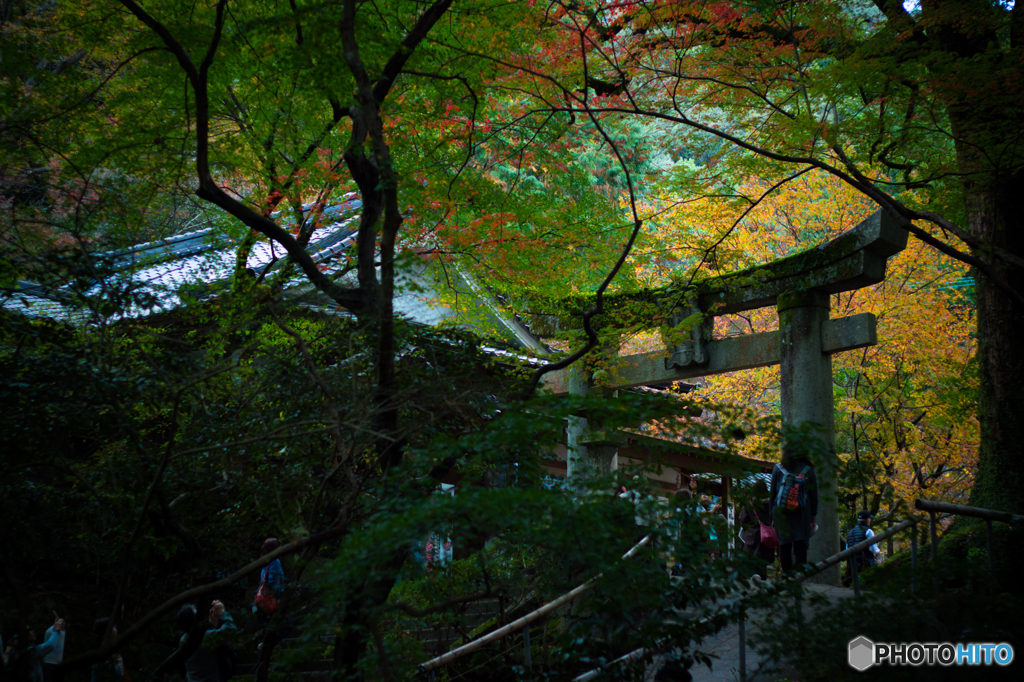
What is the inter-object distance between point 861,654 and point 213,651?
17.1 ft

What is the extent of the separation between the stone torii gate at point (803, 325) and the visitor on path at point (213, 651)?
12.7 feet

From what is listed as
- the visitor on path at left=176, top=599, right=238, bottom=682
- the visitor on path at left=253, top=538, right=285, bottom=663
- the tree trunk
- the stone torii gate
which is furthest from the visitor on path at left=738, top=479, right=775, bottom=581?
the visitor on path at left=176, top=599, right=238, bottom=682

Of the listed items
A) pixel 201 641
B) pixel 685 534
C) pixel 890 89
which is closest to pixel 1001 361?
pixel 890 89

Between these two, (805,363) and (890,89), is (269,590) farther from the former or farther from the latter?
(890,89)

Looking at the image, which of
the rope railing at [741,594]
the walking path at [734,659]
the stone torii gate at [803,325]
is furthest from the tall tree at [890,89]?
the walking path at [734,659]

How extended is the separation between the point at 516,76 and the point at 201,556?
19.1 feet

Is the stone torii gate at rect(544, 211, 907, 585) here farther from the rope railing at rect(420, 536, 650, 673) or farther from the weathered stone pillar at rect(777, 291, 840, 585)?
the rope railing at rect(420, 536, 650, 673)

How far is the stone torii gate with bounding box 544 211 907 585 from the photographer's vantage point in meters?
8.22

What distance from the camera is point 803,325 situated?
8.94 metres

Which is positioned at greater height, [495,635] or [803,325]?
[803,325]

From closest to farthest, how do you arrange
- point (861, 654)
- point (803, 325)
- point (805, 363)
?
1. point (861, 654)
2. point (805, 363)
3. point (803, 325)

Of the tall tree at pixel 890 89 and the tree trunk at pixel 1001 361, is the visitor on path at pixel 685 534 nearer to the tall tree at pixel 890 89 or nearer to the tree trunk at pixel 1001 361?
the tall tree at pixel 890 89

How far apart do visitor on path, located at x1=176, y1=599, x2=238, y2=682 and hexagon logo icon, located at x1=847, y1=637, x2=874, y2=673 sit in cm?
484

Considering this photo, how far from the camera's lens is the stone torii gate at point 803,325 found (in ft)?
27.0
